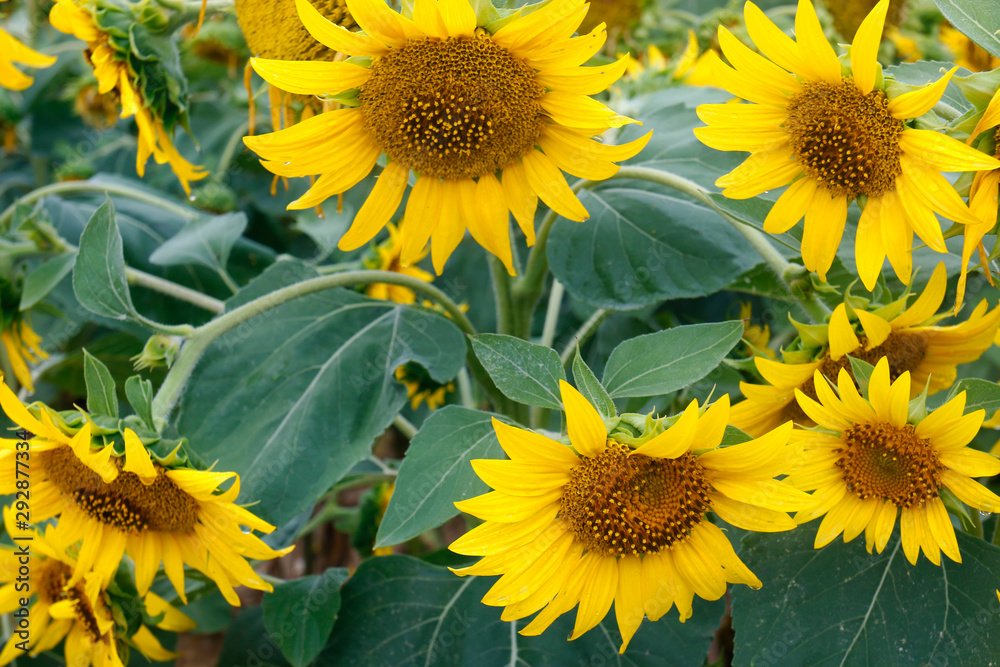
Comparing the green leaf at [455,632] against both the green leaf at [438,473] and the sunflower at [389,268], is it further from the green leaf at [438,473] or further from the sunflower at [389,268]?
the sunflower at [389,268]

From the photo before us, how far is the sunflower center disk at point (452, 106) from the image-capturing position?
1.90ft

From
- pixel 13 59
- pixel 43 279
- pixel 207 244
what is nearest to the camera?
pixel 13 59

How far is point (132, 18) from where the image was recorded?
752 mm

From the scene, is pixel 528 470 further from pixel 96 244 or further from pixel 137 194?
pixel 137 194

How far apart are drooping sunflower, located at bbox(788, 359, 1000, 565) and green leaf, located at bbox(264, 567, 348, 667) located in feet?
1.37

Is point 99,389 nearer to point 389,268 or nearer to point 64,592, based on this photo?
point 64,592

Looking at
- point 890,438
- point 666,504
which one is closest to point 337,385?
point 666,504

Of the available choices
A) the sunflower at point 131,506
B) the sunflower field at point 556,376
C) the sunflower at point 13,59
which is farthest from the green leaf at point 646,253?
the sunflower at point 13,59

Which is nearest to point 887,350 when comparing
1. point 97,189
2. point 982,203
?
point 982,203

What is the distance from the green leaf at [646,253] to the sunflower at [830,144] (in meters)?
0.15

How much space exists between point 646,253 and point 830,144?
24cm

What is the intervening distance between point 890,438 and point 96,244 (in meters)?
0.61

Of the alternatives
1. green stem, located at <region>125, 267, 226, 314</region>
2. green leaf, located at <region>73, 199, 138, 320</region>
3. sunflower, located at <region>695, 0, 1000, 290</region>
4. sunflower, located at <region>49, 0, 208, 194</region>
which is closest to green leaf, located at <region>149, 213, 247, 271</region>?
green stem, located at <region>125, 267, 226, 314</region>

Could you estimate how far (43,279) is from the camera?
0.84 m
